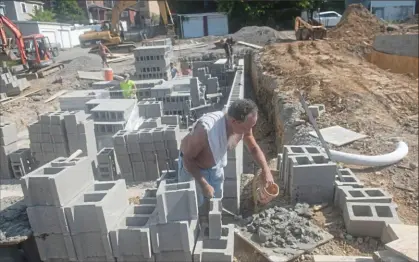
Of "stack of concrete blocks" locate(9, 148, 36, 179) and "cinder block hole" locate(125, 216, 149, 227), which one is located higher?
"cinder block hole" locate(125, 216, 149, 227)

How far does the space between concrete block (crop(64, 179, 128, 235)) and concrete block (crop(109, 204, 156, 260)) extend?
107 mm

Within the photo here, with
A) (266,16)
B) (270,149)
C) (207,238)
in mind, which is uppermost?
(266,16)

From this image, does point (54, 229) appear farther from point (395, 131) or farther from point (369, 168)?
point (395, 131)

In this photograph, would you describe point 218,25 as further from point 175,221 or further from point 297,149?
point 175,221

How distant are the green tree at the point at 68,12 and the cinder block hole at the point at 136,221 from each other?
47.4 metres

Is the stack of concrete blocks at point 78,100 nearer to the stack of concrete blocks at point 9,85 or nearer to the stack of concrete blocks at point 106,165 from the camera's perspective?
the stack of concrete blocks at point 106,165

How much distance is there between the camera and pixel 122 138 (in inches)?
239

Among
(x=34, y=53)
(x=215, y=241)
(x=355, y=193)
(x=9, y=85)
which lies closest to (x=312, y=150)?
(x=355, y=193)

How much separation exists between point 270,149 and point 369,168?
422 centimetres

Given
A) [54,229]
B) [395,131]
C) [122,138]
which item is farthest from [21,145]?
[395,131]

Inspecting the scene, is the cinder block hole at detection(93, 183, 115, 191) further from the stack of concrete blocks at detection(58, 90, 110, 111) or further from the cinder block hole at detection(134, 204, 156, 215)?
the stack of concrete blocks at detection(58, 90, 110, 111)

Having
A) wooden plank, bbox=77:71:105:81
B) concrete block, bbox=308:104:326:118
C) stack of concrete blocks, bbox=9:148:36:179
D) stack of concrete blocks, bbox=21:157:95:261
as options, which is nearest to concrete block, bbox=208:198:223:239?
stack of concrete blocks, bbox=21:157:95:261

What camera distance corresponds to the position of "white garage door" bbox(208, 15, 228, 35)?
1248 inches

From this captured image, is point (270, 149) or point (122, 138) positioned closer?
point (122, 138)
